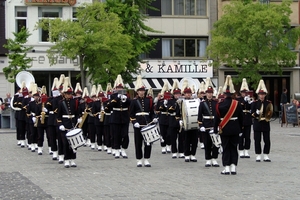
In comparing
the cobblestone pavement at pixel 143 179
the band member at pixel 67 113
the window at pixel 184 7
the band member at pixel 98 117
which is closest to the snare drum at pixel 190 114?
the cobblestone pavement at pixel 143 179

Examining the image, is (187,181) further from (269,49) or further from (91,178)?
(269,49)

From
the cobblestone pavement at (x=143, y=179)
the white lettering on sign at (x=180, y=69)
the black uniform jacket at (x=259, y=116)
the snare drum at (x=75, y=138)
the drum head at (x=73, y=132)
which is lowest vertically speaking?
the cobblestone pavement at (x=143, y=179)

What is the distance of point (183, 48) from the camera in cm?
5278

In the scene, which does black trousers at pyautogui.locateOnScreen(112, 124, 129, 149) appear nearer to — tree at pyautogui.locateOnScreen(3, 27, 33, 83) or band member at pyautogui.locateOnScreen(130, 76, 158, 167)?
band member at pyautogui.locateOnScreen(130, 76, 158, 167)

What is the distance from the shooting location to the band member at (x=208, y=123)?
18.6 meters

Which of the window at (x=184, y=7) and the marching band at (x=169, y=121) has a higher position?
the window at (x=184, y=7)

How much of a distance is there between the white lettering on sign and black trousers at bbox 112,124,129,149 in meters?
30.7

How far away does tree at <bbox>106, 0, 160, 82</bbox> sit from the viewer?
43.2 metres

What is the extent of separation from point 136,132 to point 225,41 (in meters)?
26.2

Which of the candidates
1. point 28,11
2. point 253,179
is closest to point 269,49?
point 28,11

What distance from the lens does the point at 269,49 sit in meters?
45.3

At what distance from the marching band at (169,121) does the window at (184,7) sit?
28913 millimetres

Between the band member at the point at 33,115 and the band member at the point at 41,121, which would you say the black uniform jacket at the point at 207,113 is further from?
the band member at the point at 33,115

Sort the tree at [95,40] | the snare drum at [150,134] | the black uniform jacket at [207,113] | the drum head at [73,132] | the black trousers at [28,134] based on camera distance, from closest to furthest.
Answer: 1. the drum head at [73,132]
2. the snare drum at [150,134]
3. the black uniform jacket at [207,113]
4. the black trousers at [28,134]
5. the tree at [95,40]
